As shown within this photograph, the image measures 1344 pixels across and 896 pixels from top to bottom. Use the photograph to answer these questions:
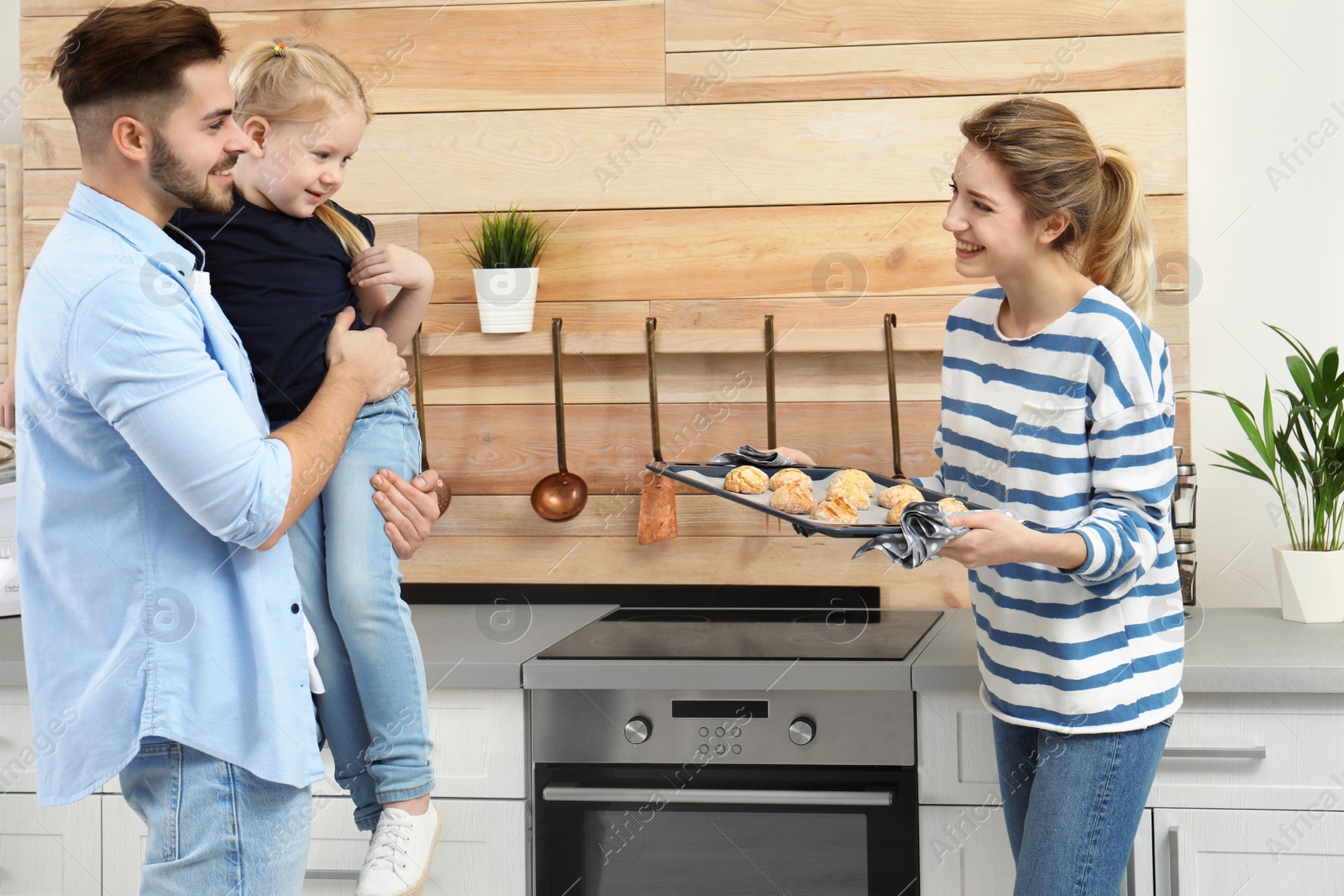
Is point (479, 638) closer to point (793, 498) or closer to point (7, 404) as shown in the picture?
point (793, 498)

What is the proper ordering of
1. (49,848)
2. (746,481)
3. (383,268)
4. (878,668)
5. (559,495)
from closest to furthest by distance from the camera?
1. (383,268)
2. (746,481)
3. (878,668)
4. (49,848)
5. (559,495)

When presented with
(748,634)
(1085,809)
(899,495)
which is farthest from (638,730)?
(1085,809)

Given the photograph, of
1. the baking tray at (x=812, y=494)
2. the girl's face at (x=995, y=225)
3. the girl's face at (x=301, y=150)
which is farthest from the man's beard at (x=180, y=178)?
the girl's face at (x=995, y=225)

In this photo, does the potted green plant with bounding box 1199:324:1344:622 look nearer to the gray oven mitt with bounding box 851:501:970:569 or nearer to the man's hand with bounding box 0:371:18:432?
the gray oven mitt with bounding box 851:501:970:569

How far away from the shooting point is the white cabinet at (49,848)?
1.58 metres

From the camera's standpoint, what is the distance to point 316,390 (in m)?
1.19

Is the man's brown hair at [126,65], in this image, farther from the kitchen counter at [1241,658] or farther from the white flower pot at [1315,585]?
the white flower pot at [1315,585]

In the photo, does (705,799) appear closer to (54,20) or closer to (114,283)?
(114,283)

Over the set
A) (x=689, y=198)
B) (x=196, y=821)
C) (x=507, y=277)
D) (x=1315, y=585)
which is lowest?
(x=196, y=821)

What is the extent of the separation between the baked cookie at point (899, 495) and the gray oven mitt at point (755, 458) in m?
0.17

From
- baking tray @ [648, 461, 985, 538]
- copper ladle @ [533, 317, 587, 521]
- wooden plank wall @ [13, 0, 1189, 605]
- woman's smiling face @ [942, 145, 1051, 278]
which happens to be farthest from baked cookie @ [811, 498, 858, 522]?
copper ladle @ [533, 317, 587, 521]

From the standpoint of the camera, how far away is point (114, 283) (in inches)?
33.5

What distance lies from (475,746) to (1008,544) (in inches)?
32.8

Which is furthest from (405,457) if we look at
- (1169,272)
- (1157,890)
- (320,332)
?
(1169,272)
